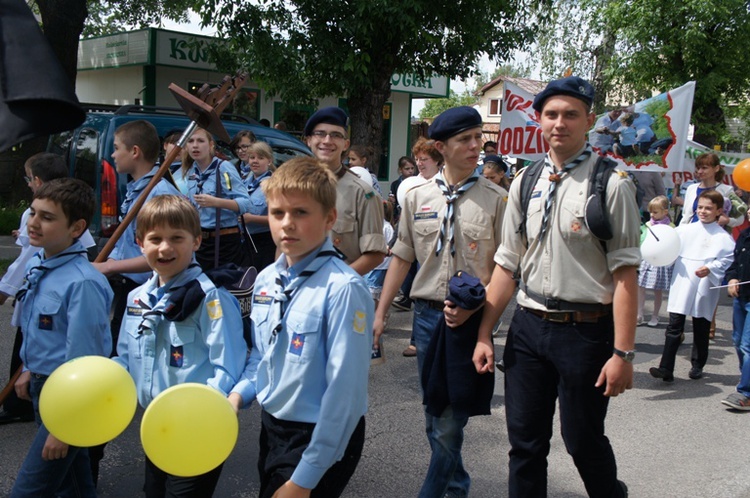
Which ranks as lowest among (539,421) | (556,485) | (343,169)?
(556,485)

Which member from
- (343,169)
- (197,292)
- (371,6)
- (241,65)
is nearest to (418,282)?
(343,169)

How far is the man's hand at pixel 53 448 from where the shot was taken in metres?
2.90

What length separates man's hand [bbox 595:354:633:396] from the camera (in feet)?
9.96

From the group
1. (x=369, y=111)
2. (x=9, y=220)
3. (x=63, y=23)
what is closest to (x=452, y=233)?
(x=369, y=111)

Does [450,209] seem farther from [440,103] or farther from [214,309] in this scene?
[440,103]

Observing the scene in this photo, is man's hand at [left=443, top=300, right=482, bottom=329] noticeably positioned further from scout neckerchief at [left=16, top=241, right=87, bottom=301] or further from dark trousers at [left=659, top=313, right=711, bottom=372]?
dark trousers at [left=659, top=313, right=711, bottom=372]

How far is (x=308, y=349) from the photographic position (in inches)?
95.2

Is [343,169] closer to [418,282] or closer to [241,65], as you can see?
[418,282]

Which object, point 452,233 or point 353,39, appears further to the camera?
point 353,39

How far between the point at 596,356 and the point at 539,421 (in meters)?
0.40

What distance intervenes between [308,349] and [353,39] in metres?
9.87

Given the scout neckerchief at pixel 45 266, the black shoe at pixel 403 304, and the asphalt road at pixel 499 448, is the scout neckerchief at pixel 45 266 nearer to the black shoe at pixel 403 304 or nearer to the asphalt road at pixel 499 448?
the asphalt road at pixel 499 448

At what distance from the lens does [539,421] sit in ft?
10.8

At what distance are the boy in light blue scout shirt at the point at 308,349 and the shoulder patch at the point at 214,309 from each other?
0.20 meters
